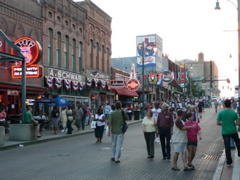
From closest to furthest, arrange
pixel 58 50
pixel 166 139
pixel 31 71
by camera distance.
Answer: pixel 166 139, pixel 31 71, pixel 58 50

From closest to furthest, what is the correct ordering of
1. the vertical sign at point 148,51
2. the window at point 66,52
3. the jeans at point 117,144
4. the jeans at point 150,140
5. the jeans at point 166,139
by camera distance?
the jeans at point 117,144
the jeans at point 166,139
the jeans at point 150,140
the window at point 66,52
the vertical sign at point 148,51

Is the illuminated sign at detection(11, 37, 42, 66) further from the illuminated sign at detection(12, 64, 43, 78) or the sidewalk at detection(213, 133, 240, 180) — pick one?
the sidewalk at detection(213, 133, 240, 180)

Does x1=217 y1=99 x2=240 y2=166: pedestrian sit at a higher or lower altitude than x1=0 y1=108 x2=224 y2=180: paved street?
higher

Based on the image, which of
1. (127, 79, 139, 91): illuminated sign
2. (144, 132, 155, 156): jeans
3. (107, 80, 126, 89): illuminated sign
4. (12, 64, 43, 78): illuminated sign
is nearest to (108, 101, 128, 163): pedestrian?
(144, 132, 155, 156): jeans

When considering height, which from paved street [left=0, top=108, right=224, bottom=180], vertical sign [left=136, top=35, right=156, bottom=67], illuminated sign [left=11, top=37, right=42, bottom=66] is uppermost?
vertical sign [left=136, top=35, right=156, bottom=67]

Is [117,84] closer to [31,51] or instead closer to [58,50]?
[58,50]

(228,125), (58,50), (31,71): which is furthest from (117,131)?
(58,50)

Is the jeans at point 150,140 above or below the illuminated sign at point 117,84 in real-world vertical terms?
below

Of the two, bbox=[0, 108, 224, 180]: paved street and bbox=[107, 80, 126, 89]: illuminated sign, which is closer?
bbox=[0, 108, 224, 180]: paved street

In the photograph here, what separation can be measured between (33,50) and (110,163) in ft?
40.0

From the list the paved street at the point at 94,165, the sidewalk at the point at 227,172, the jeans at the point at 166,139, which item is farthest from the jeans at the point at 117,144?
the sidewalk at the point at 227,172

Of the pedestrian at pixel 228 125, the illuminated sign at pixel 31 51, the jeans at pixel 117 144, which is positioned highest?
the illuminated sign at pixel 31 51

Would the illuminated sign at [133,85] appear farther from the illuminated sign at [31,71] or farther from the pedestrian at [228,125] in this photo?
the pedestrian at [228,125]

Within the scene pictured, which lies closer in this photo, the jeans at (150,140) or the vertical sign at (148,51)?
the jeans at (150,140)
